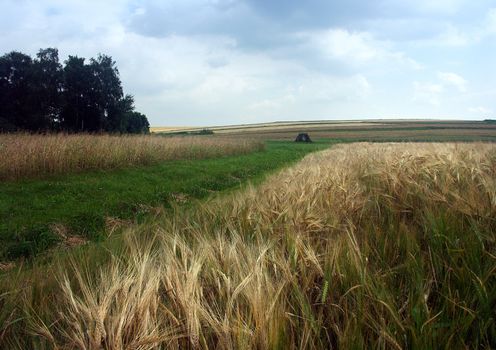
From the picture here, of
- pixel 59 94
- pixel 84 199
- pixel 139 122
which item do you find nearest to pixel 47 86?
pixel 59 94

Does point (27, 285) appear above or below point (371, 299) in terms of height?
below

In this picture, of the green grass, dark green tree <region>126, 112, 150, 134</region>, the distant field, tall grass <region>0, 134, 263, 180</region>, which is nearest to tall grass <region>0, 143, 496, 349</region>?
the green grass

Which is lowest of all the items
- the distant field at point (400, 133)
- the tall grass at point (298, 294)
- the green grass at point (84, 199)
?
the green grass at point (84, 199)

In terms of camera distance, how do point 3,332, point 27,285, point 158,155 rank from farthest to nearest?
point 158,155
point 27,285
point 3,332

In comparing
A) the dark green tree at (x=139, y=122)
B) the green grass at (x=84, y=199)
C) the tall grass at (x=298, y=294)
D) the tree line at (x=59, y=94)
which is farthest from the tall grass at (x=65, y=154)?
the dark green tree at (x=139, y=122)

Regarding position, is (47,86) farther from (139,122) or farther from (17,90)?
(139,122)

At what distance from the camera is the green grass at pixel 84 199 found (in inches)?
248

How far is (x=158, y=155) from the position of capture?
715 inches

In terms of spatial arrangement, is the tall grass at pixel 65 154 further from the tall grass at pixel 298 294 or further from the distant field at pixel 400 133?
the distant field at pixel 400 133

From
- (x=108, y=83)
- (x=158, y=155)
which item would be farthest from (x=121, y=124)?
(x=158, y=155)

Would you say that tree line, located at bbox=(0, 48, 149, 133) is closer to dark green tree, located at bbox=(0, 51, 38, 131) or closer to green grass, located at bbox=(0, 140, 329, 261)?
dark green tree, located at bbox=(0, 51, 38, 131)

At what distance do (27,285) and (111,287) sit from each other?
1.14m

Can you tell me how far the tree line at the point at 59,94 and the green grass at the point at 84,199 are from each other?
31.5 metres

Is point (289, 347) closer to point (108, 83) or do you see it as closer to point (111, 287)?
point (111, 287)
